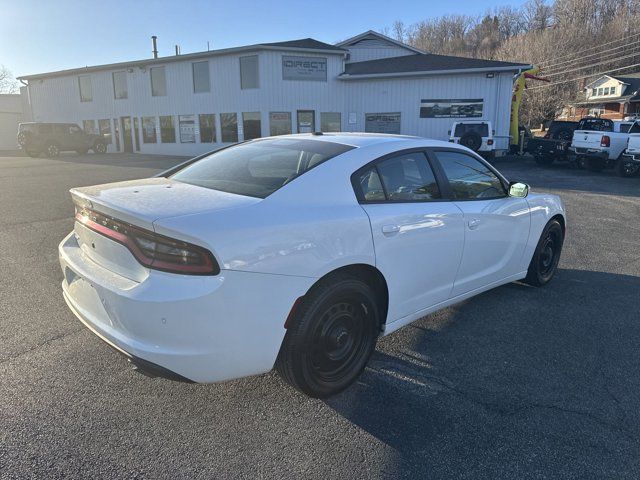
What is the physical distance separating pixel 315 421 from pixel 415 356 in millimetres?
1062

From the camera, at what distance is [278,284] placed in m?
2.42

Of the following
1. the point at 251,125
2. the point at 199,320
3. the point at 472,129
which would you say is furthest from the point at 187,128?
the point at 199,320

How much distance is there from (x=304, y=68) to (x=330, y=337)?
77.4 ft

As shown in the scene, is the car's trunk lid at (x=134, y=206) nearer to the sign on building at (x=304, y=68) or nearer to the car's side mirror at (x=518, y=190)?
the car's side mirror at (x=518, y=190)

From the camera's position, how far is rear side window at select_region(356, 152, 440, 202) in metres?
3.06

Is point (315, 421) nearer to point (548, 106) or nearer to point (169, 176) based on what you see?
point (169, 176)

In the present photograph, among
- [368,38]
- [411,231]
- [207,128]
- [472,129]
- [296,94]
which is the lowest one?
[411,231]

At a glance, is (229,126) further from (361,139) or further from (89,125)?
(361,139)

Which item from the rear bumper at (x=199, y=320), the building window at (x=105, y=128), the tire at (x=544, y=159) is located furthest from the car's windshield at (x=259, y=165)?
the building window at (x=105, y=128)

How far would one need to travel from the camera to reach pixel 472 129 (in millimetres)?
18844

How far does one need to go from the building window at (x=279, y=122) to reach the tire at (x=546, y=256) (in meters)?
20.6

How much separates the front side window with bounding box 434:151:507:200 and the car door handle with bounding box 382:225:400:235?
871 mm

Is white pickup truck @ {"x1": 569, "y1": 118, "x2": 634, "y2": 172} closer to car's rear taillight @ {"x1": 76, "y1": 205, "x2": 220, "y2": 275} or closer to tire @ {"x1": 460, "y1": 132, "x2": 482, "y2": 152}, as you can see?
tire @ {"x1": 460, "y1": 132, "x2": 482, "y2": 152}

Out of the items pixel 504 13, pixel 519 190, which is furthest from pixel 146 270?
pixel 504 13
